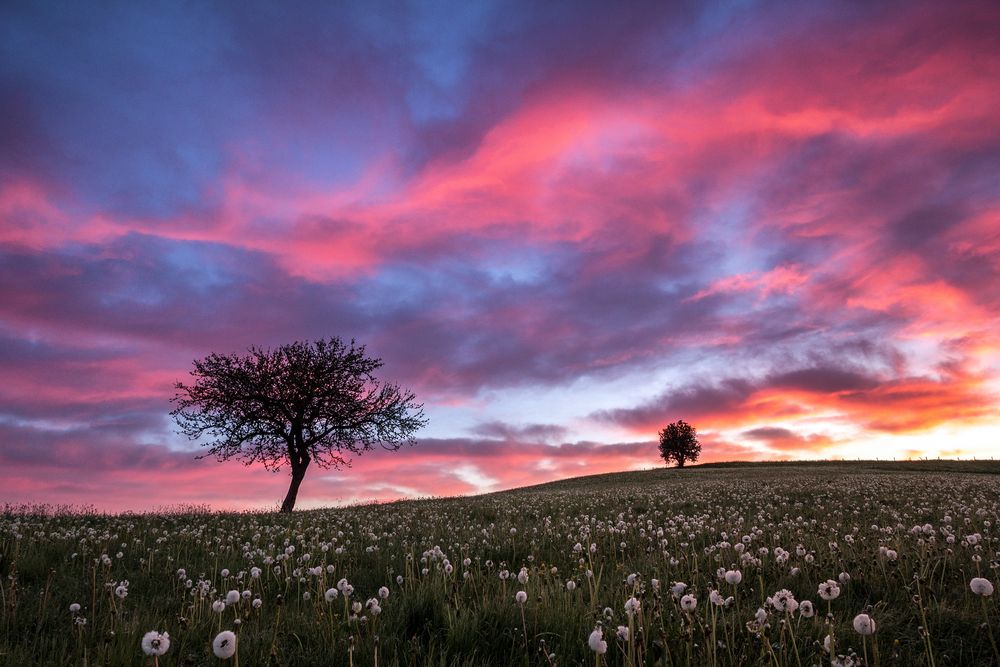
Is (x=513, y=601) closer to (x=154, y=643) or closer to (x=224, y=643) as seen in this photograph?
(x=224, y=643)

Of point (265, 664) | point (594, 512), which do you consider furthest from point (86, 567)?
point (594, 512)

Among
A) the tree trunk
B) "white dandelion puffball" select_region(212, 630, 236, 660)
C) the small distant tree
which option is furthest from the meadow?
the small distant tree

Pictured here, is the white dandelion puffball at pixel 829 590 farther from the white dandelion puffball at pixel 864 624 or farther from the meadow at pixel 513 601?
the white dandelion puffball at pixel 864 624

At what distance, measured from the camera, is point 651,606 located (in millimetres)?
4809

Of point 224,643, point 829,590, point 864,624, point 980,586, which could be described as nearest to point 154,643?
point 224,643

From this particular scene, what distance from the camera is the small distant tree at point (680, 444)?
10406 centimetres

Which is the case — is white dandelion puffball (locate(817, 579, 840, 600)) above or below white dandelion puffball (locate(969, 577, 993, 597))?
below

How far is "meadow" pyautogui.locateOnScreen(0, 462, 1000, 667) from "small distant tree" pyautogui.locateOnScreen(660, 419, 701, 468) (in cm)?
9672

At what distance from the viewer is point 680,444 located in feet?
341

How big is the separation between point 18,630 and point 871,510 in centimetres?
1792

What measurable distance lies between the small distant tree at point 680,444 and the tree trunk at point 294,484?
81026 millimetres

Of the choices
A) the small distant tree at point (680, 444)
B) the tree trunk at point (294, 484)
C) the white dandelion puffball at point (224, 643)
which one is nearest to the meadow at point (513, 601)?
the white dandelion puffball at point (224, 643)

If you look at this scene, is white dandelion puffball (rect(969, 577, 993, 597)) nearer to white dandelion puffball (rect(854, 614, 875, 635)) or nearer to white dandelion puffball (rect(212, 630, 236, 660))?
white dandelion puffball (rect(854, 614, 875, 635))

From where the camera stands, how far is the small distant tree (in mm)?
A: 104062
